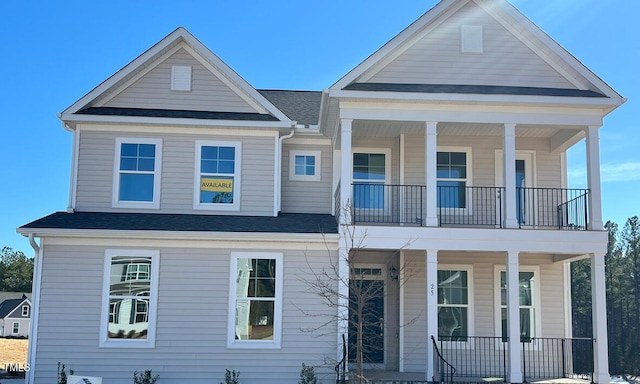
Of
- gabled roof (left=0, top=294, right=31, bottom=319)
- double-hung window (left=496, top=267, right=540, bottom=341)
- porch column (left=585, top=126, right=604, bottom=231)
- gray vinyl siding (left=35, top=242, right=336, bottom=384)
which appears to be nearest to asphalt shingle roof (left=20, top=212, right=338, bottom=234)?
gray vinyl siding (left=35, top=242, right=336, bottom=384)

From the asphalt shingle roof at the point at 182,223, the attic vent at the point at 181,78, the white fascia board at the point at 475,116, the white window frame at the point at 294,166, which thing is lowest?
the asphalt shingle roof at the point at 182,223

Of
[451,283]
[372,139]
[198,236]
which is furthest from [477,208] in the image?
[198,236]

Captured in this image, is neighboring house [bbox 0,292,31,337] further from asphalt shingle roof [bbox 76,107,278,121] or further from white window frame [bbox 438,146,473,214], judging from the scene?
white window frame [bbox 438,146,473,214]

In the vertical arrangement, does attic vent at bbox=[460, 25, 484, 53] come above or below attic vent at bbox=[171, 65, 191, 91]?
above

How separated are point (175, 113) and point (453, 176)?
267 inches

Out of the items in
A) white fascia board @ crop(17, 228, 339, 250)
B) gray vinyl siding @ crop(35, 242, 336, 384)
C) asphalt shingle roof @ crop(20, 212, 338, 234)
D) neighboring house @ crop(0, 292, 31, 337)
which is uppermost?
asphalt shingle roof @ crop(20, 212, 338, 234)

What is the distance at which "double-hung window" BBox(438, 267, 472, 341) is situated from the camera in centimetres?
1591

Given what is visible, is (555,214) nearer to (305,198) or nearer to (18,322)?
(305,198)

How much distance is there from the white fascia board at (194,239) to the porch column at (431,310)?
2.02m

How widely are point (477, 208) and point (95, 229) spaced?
8645 mm

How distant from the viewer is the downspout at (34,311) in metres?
13.7

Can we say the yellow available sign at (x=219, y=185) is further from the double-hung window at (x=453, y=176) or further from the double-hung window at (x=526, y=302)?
the double-hung window at (x=526, y=302)

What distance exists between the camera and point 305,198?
1655cm

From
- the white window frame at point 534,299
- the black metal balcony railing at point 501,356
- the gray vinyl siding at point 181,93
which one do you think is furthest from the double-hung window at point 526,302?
the gray vinyl siding at point 181,93
